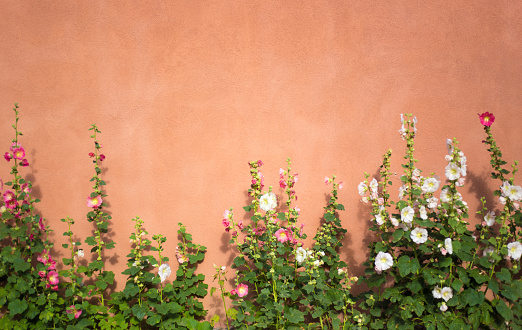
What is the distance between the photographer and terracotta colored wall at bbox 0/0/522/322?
350 centimetres

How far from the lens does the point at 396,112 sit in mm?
3525

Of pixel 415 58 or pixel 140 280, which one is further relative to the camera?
pixel 415 58

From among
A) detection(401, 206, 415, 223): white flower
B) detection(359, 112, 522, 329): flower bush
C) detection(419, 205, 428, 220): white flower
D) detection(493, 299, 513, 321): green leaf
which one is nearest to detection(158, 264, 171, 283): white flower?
detection(359, 112, 522, 329): flower bush

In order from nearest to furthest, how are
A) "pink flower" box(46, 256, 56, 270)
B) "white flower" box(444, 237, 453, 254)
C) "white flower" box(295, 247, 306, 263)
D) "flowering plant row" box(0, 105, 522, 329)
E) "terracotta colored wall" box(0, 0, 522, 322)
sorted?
"white flower" box(444, 237, 453, 254)
"flowering plant row" box(0, 105, 522, 329)
"white flower" box(295, 247, 306, 263)
"pink flower" box(46, 256, 56, 270)
"terracotta colored wall" box(0, 0, 522, 322)

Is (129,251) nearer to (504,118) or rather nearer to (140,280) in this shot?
(140,280)

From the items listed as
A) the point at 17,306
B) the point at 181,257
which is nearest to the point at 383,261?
the point at 181,257

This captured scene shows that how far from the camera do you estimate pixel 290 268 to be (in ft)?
10.5

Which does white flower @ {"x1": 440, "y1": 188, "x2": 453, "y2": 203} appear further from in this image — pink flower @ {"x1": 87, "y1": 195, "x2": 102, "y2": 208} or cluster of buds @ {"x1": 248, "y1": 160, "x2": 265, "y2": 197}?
pink flower @ {"x1": 87, "y1": 195, "x2": 102, "y2": 208}

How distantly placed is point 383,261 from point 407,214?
37cm

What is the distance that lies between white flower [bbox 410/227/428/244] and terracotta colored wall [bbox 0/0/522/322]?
0.67m

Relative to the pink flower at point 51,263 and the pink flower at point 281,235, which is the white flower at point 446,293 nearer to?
the pink flower at point 281,235

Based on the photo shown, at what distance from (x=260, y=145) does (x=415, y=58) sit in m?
1.45

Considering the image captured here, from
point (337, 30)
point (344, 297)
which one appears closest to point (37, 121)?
point (337, 30)

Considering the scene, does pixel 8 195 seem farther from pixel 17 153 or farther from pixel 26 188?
pixel 17 153
